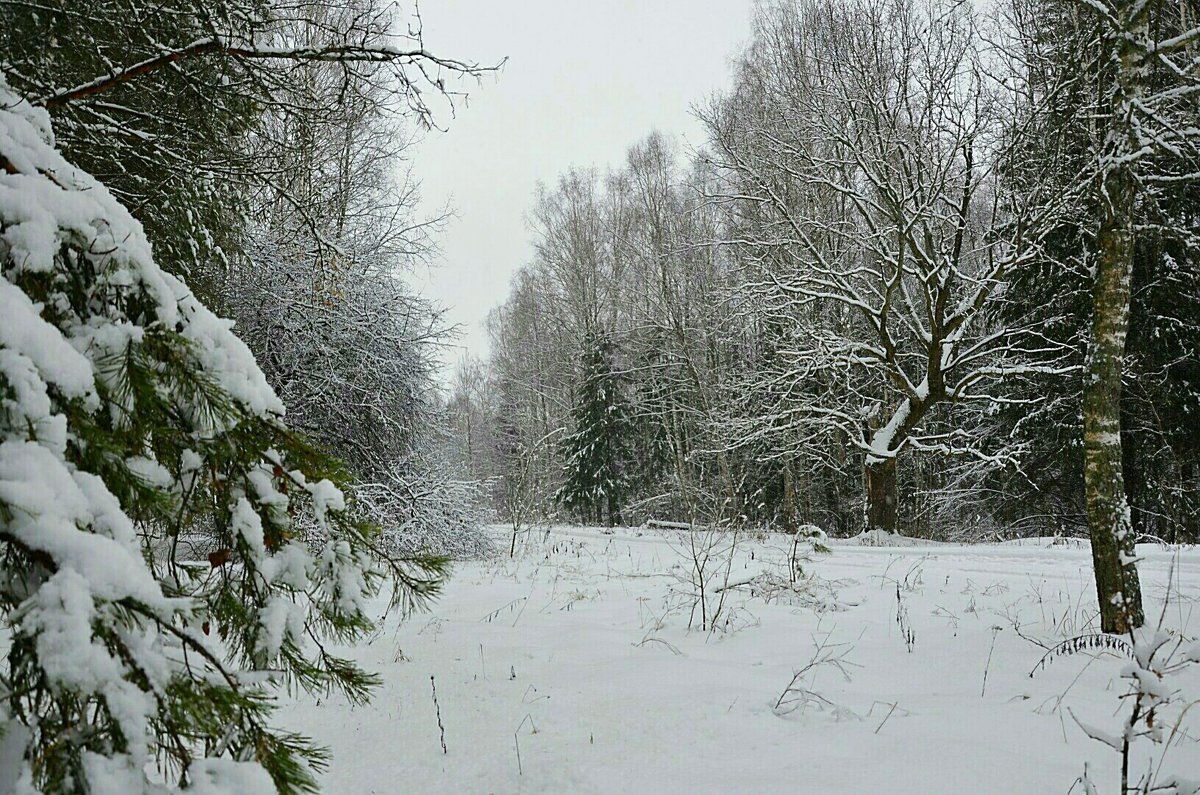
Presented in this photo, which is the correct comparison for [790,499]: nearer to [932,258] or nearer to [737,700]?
[932,258]

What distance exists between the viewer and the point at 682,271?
2122 centimetres

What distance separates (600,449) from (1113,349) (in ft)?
82.6

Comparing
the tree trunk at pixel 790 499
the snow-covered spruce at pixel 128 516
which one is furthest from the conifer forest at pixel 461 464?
the tree trunk at pixel 790 499

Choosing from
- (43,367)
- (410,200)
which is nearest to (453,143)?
(43,367)

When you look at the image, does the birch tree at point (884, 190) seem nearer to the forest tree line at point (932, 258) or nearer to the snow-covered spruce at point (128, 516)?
the forest tree line at point (932, 258)

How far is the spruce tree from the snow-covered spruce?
1059 inches

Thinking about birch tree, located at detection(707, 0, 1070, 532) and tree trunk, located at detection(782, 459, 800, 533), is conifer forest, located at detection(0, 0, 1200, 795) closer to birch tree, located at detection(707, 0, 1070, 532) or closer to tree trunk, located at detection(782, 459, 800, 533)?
birch tree, located at detection(707, 0, 1070, 532)

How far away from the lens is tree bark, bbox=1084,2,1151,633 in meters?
4.48

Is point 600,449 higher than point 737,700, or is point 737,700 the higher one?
point 600,449

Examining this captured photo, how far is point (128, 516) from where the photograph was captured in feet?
4.49

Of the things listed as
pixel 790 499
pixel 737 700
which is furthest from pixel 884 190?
pixel 737 700

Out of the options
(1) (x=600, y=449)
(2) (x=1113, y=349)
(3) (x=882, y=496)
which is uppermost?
(2) (x=1113, y=349)

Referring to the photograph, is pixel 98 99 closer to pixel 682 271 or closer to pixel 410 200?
pixel 410 200

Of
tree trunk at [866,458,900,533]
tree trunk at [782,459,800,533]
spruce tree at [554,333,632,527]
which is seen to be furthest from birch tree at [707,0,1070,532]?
spruce tree at [554,333,632,527]
